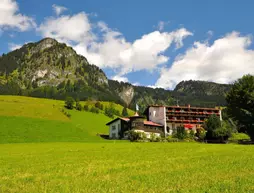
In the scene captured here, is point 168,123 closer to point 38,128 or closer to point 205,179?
point 38,128

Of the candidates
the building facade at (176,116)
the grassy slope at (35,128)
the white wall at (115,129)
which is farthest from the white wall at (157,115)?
the white wall at (115,129)

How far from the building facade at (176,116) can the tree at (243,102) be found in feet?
155

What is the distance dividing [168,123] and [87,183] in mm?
122315

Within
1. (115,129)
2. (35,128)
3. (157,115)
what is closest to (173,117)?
(157,115)

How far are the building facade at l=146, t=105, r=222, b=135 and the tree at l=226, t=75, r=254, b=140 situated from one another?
47134mm

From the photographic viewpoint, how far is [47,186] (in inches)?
564

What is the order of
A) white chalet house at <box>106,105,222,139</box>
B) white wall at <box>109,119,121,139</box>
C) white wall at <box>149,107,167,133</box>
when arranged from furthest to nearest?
1. white wall at <box>149,107,167,133</box>
2. white chalet house at <box>106,105,222,139</box>
3. white wall at <box>109,119,121,139</box>

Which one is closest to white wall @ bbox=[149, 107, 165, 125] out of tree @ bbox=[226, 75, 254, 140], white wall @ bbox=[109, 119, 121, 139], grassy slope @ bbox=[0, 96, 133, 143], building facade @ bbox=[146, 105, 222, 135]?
building facade @ bbox=[146, 105, 222, 135]

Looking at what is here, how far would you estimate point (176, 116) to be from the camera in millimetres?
137250

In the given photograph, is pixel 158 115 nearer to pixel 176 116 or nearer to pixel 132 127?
pixel 176 116

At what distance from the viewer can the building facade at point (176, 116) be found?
133625 millimetres

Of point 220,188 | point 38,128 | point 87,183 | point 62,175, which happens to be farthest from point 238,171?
point 38,128

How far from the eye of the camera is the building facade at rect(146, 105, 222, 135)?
13362cm

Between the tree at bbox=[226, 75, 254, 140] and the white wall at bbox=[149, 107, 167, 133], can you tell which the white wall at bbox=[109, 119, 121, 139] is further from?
the tree at bbox=[226, 75, 254, 140]
